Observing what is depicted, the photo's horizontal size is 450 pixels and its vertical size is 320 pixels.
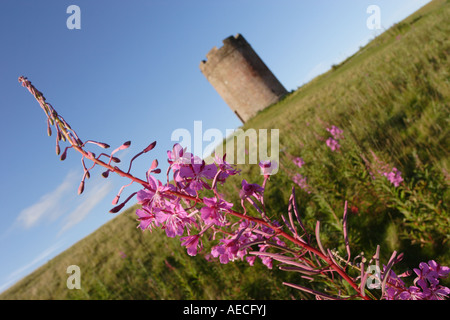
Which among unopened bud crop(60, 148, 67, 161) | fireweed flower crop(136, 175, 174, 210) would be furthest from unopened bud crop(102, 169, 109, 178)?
unopened bud crop(60, 148, 67, 161)

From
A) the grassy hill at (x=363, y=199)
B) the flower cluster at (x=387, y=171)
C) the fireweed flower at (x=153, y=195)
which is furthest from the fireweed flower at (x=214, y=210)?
the flower cluster at (x=387, y=171)

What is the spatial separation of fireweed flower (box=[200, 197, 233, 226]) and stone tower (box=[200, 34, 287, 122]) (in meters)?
24.9

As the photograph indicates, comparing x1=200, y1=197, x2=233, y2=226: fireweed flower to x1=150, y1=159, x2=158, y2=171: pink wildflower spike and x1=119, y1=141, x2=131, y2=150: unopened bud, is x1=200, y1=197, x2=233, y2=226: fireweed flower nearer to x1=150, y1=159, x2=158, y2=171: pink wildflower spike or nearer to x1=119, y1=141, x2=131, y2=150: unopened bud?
x1=150, y1=159, x2=158, y2=171: pink wildflower spike

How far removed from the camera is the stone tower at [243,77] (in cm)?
2545

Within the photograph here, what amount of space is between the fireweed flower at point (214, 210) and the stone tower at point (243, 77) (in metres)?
24.9

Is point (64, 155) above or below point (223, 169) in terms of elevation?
above

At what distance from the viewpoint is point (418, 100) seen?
6.02 metres

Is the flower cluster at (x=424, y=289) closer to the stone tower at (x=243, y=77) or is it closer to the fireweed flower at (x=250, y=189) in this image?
the fireweed flower at (x=250, y=189)

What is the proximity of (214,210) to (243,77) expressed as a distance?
25.4 metres

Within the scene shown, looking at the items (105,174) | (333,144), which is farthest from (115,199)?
(333,144)

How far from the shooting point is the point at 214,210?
1.08m

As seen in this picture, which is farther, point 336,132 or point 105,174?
point 336,132

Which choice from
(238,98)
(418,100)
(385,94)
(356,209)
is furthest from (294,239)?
(238,98)

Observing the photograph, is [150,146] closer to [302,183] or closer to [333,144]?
[302,183]
